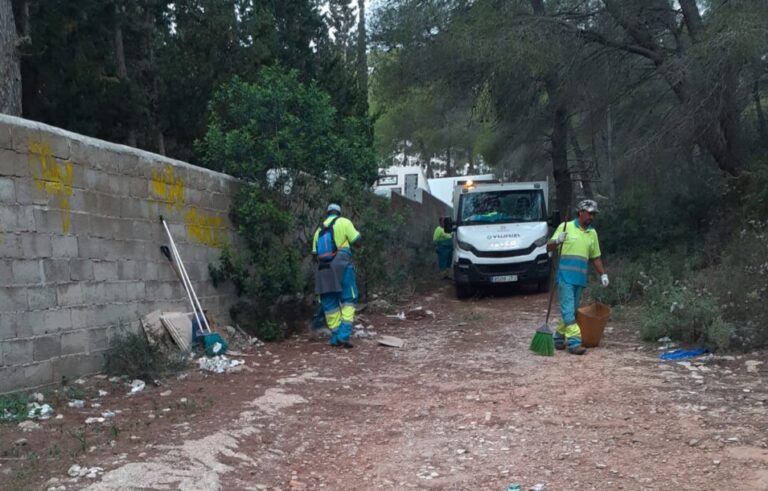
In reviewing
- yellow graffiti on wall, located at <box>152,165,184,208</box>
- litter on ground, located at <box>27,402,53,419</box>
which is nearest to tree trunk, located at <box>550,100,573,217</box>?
yellow graffiti on wall, located at <box>152,165,184,208</box>

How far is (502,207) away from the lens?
44.3ft

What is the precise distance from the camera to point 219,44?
1191 cm

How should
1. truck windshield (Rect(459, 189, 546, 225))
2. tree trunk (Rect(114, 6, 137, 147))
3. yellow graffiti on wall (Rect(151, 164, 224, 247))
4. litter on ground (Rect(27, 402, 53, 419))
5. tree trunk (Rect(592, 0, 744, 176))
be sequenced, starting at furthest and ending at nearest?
1. truck windshield (Rect(459, 189, 546, 225))
2. tree trunk (Rect(114, 6, 137, 147))
3. tree trunk (Rect(592, 0, 744, 176))
4. yellow graffiti on wall (Rect(151, 164, 224, 247))
5. litter on ground (Rect(27, 402, 53, 419))

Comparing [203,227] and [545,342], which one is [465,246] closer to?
[545,342]

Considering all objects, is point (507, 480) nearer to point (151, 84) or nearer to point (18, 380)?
point (18, 380)

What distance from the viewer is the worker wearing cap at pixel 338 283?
834 centimetres

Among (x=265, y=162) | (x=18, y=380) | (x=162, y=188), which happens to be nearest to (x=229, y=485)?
(x=18, y=380)

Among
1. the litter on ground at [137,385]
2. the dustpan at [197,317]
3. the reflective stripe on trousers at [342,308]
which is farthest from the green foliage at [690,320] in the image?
the litter on ground at [137,385]

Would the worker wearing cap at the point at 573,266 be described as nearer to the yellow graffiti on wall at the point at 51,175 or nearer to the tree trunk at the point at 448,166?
the yellow graffiti on wall at the point at 51,175

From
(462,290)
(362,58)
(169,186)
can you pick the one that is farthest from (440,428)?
(362,58)

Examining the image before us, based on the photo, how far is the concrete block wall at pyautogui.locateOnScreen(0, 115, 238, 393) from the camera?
5.33 meters

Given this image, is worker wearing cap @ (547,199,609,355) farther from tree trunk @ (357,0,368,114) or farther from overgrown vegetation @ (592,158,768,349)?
tree trunk @ (357,0,368,114)

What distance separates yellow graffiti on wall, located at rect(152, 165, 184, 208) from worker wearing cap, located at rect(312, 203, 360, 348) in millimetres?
1712

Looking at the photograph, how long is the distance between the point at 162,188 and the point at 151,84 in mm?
5889
